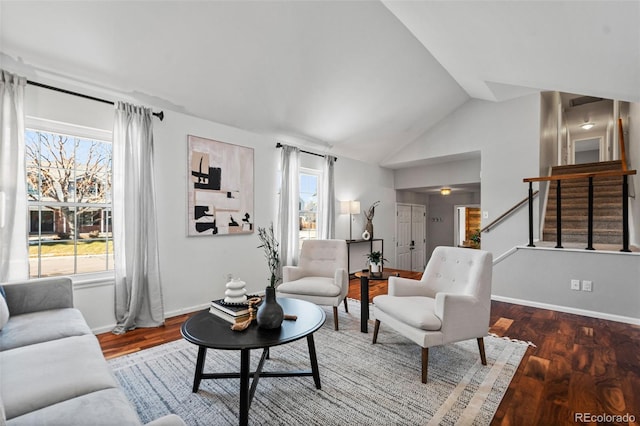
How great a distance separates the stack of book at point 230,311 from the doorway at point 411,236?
5848 millimetres

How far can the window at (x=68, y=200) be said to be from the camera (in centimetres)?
283

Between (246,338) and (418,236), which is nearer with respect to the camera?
(246,338)

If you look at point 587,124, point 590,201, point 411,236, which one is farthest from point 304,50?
point 587,124

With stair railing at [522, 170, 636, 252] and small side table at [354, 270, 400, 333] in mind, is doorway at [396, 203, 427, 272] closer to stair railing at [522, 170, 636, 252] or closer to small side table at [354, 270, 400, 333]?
stair railing at [522, 170, 636, 252]

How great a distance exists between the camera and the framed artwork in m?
3.74

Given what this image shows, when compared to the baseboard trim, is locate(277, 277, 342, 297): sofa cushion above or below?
above

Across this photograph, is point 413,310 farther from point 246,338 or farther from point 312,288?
point 246,338

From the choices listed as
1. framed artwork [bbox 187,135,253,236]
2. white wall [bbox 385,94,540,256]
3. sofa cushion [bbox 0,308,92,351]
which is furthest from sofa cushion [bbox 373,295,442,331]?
white wall [bbox 385,94,540,256]

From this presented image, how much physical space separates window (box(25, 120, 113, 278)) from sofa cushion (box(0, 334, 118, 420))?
1.64 m

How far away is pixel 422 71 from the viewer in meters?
4.33

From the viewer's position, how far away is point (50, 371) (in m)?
1.40

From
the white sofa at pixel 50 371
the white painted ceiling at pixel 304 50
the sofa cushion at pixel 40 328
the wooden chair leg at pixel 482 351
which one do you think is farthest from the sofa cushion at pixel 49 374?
the wooden chair leg at pixel 482 351

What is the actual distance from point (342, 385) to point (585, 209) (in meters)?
5.61

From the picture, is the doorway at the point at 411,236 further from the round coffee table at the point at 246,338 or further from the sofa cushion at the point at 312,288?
the round coffee table at the point at 246,338
